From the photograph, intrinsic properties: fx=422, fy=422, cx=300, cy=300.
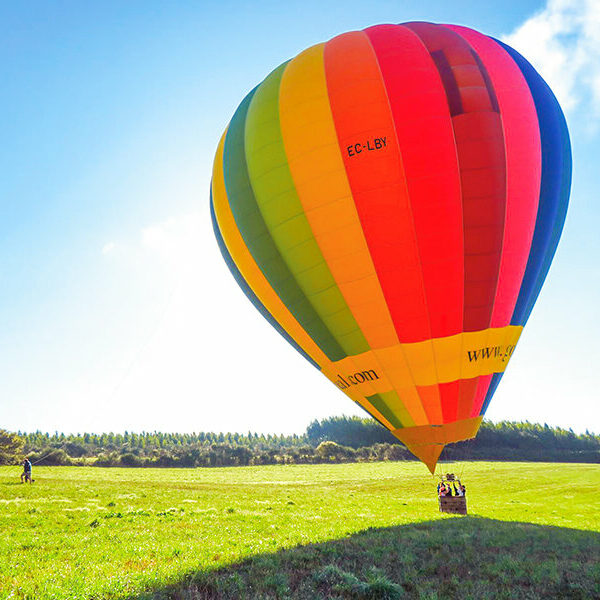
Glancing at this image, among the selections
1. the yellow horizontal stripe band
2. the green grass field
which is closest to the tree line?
the green grass field

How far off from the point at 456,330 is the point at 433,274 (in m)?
1.79

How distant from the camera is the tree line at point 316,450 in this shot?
1981 inches

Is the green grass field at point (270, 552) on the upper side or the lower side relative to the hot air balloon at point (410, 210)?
lower

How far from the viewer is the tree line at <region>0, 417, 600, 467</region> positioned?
1981 inches

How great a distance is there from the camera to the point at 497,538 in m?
11.4

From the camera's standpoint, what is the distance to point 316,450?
216 feet

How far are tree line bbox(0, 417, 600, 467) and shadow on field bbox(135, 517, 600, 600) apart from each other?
45866 mm

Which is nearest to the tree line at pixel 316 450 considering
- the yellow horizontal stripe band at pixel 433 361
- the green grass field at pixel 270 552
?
the green grass field at pixel 270 552

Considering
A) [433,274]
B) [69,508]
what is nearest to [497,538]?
[433,274]

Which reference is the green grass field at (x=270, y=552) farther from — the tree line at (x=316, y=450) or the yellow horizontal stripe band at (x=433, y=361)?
the tree line at (x=316, y=450)

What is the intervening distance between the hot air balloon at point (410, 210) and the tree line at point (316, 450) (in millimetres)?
44895

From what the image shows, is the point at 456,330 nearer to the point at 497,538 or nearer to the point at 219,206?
the point at 497,538

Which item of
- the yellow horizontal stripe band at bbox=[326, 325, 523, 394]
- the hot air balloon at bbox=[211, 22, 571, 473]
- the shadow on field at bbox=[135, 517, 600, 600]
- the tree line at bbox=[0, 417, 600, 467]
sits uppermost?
the hot air balloon at bbox=[211, 22, 571, 473]

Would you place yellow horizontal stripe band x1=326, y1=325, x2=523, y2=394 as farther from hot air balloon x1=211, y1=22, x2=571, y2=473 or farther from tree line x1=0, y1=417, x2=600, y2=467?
tree line x1=0, y1=417, x2=600, y2=467
